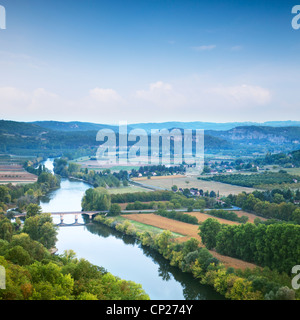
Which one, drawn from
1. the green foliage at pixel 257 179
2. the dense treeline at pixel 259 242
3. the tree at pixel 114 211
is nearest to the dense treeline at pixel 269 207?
the dense treeline at pixel 259 242

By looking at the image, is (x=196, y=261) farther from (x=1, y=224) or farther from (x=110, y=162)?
(x=110, y=162)

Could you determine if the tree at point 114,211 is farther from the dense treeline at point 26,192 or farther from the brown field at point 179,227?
the dense treeline at point 26,192

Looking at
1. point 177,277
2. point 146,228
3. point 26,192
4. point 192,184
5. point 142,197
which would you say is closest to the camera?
point 177,277

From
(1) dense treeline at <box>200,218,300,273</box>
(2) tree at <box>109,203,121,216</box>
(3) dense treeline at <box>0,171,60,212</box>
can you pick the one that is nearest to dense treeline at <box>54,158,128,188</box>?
(3) dense treeline at <box>0,171,60,212</box>

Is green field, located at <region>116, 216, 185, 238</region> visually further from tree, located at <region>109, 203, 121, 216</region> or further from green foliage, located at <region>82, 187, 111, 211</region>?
green foliage, located at <region>82, 187, 111, 211</region>

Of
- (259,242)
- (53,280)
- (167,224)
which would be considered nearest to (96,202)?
(167,224)

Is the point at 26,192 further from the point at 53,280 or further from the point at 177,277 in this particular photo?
the point at 53,280
